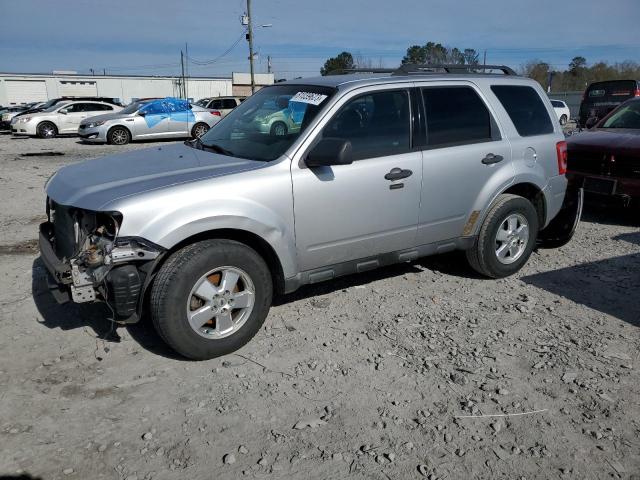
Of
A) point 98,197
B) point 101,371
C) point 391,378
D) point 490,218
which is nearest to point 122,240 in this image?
point 98,197

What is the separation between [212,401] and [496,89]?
3724 millimetres

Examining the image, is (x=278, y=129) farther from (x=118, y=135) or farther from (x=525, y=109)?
(x=118, y=135)

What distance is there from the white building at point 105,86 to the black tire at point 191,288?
56708 millimetres

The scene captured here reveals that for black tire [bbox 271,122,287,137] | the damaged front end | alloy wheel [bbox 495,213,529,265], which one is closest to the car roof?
black tire [bbox 271,122,287,137]

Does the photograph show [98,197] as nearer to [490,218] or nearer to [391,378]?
[391,378]

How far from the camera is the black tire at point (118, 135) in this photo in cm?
1769

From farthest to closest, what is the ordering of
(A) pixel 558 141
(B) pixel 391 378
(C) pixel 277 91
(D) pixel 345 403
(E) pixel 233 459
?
(A) pixel 558 141 → (C) pixel 277 91 → (B) pixel 391 378 → (D) pixel 345 403 → (E) pixel 233 459

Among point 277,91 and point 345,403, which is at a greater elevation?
point 277,91

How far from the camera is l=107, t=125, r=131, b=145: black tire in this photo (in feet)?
58.0

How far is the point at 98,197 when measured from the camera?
328 centimetres

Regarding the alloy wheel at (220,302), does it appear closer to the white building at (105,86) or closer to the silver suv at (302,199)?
the silver suv at (302,199)

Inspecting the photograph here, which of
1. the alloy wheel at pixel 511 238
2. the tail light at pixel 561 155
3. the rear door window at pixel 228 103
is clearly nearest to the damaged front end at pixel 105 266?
the alloy wheel at pixel 511 238

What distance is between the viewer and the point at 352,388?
3.27 m

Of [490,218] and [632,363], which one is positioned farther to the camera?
[490,218]
